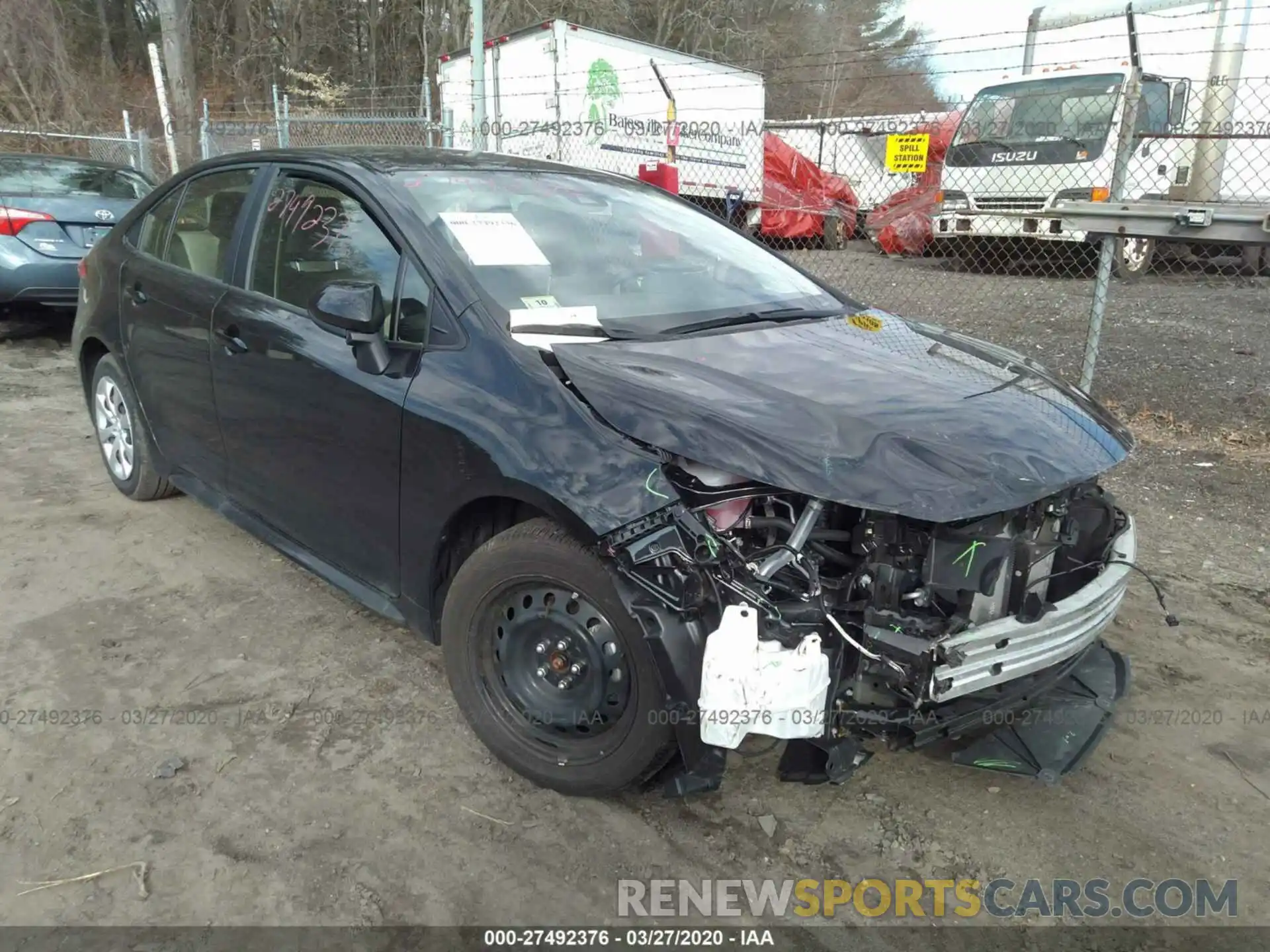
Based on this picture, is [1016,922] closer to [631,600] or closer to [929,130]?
[631,600]

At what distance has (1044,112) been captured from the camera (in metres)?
11.5

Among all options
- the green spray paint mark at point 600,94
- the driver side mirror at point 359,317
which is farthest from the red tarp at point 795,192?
the driver side mirror at point 359,317

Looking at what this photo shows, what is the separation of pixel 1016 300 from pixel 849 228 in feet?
23.8

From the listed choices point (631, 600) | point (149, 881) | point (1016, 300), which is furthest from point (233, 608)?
point (1016, 300)

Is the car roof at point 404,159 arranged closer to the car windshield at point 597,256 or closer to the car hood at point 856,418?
the car windshield at point 597,256

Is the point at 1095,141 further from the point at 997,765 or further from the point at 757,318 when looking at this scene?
the point at 997,765

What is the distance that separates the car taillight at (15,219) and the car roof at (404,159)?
184 inches

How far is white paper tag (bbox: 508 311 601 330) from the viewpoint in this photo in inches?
103

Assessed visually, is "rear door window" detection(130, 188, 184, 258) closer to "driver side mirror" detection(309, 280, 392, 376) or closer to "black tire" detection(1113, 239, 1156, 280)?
"driver side mirror" detection(309, 280, 392, 376)

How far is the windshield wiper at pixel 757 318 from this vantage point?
9.53 ft

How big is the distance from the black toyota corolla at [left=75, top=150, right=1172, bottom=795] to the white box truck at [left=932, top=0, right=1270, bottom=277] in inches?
319

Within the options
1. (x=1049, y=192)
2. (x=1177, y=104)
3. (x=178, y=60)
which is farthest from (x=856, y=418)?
(x=178, y=60)

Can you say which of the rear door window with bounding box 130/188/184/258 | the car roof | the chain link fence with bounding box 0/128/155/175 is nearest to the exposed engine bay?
the car roof

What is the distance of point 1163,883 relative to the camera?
2275mm
